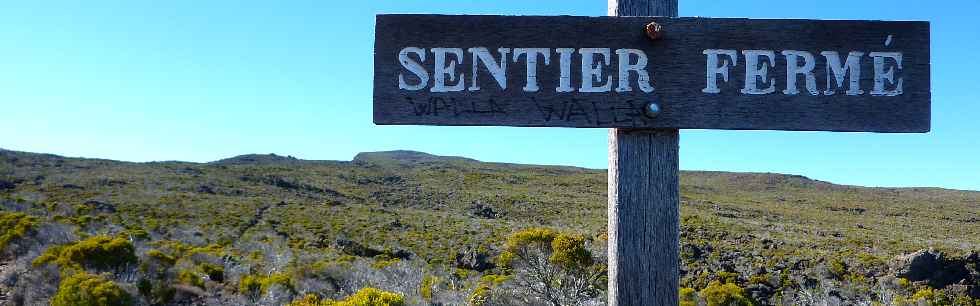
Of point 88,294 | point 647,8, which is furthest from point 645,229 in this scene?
point 88,294

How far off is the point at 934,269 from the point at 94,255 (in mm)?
18228

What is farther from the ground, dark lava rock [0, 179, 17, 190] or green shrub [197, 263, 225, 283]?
dark lava rock [0, 179, 17, 190]

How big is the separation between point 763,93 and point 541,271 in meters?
7.25

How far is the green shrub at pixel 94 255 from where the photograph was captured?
853 cm

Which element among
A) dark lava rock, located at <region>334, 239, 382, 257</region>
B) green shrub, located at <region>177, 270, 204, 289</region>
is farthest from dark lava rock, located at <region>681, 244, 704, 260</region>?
green shrub, located at <region>177, 270, 204, 289</region>

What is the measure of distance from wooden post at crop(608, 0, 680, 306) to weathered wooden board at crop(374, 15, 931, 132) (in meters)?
0.09

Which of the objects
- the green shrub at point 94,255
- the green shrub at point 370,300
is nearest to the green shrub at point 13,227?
the green shrub at point 94,255

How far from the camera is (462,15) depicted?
1802mm

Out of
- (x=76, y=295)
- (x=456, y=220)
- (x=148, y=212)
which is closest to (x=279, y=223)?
(x=148, y=212)

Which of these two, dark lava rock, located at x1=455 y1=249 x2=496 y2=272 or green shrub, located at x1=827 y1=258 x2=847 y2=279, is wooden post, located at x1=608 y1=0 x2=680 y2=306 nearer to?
dark lava rock, located at x1=455 y1=249 x2=496 y2=272

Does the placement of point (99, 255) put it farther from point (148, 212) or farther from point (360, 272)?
point (148, 212)

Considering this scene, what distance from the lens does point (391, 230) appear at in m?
24.4

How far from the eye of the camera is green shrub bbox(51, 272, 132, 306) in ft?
21.2

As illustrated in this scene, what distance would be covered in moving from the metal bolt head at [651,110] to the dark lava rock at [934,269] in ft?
53.6
